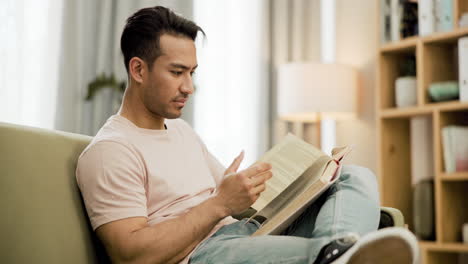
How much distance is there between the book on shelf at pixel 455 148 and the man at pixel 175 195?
152cm

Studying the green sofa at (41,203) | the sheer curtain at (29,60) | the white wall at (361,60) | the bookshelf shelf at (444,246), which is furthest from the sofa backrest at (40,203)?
the white wall at (361,60)

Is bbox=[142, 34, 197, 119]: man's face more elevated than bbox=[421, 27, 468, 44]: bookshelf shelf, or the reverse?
bbox=[421, 27, 468, 44]: bookshelf shelf

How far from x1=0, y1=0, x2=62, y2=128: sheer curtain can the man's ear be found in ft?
3.73

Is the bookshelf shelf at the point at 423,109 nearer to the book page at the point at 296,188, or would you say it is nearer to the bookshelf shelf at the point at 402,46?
the bookshelf shelf at the point at 402,46

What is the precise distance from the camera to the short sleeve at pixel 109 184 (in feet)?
4.13

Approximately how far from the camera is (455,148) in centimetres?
281

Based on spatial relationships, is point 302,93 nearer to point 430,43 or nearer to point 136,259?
point 430,43

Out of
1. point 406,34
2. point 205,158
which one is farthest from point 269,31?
point 205,158

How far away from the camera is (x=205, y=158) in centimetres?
176

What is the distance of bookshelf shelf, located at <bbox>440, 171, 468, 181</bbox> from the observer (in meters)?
2.72

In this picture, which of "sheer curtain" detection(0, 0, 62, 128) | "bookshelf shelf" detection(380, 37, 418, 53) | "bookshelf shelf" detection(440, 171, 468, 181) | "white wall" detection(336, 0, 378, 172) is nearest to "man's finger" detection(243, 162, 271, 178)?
"sheer curtain" detection(0, 0, 62, 128)

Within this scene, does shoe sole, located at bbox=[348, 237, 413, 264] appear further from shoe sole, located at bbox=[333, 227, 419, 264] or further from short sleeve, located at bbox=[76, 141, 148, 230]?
short sleeve, located at bbox=[76, 141, 148, 230]

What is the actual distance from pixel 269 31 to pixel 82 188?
2.46 metres

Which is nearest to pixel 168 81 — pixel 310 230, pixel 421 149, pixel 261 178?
pixel 261 178
